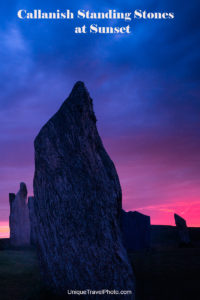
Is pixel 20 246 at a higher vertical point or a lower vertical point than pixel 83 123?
lower

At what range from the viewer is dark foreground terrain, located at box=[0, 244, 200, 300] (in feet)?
25.0

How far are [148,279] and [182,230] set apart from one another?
39.8 ft

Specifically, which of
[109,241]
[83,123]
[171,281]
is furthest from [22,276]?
[83,123]

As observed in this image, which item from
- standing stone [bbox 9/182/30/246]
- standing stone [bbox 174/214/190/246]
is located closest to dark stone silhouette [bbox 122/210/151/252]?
standing stone [bbox 174/214/190/246]

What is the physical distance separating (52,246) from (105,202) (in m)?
1.64

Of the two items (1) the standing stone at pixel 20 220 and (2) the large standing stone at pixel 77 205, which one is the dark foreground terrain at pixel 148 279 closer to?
(2) the large standing stone at pixel 77 205

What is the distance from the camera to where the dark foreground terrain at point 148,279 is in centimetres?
762

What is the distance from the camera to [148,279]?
940cm

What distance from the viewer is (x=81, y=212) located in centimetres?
634

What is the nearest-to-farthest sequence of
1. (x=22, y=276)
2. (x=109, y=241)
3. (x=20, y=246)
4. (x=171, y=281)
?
(x=109, y=241) → (x=171, y=281) → (x=22, y=276) → (x=20, y=246)

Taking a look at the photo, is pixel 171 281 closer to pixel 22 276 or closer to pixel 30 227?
pixel 22 276

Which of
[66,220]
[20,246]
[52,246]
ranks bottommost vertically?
[20,246]

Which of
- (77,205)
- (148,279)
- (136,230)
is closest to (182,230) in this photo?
(136,230)

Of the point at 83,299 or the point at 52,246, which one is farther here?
the point at 52,246
